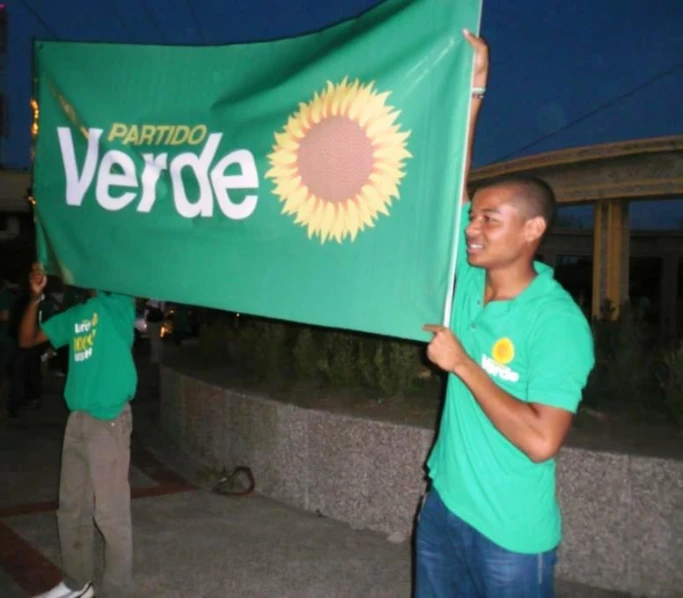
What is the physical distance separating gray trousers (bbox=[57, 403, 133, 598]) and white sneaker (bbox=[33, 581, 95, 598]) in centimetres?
3

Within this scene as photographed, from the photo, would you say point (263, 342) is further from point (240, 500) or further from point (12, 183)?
point (12, 183)

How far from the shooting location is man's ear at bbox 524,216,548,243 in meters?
2.43

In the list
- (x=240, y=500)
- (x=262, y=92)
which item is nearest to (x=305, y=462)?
(x=240, y=500)

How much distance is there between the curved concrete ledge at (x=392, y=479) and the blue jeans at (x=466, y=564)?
2.19 meters

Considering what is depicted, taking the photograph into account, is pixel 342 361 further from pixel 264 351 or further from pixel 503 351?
pixel 503 351

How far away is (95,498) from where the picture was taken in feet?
13.5

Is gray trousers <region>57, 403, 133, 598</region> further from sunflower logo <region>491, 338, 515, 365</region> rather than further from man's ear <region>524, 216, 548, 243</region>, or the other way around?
man's ear <region>524, 216, 548, 243</region>

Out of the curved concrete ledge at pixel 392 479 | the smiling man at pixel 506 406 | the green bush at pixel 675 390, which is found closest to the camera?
the smiling man at pixel 506 406

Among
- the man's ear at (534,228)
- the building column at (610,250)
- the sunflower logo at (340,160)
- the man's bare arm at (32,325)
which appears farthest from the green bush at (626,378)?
the building column at (610,250)

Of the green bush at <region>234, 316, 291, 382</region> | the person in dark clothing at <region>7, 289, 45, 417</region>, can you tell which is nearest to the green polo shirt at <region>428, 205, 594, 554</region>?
the green bush at <region>234, 316, 291, 382</region>

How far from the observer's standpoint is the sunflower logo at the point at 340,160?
2.84 metres

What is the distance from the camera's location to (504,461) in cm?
236

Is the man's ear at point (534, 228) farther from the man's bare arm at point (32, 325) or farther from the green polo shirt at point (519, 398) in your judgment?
the man's bare arm at point (32, 325)

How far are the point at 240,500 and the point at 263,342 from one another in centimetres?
172
